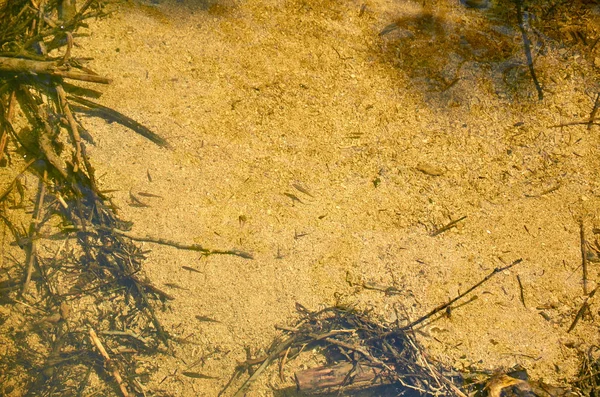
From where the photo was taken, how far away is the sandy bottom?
6.69 feet

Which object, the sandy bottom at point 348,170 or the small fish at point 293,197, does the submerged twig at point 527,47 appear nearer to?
the sandy bottom at point 348,170

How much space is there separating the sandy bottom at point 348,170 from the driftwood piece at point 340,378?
6cm

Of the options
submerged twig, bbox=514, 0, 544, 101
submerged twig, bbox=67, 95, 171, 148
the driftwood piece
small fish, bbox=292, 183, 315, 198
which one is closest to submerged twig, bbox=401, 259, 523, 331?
the driftwood piece

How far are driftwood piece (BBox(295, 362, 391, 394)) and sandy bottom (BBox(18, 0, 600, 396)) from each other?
6cm

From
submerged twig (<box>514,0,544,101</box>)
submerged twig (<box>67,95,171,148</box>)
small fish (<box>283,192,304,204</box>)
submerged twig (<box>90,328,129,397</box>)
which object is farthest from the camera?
submerged twig (<box>514,0,544,101</box>)

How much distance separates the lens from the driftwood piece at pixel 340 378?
1927 mm

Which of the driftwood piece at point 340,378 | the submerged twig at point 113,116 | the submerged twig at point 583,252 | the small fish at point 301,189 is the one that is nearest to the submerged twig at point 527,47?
the submerged twig at point 583,252

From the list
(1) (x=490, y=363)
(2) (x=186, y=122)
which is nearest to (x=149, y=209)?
(2) (x=186, y=122)

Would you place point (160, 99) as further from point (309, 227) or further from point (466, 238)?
point (466, 238)

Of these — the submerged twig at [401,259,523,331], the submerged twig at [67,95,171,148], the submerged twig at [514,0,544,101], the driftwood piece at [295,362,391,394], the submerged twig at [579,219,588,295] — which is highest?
the submerged twig at [514,0,544,101]

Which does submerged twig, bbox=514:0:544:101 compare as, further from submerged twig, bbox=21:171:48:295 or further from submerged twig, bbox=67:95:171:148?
submerged twig, bbox=21:171:48:295

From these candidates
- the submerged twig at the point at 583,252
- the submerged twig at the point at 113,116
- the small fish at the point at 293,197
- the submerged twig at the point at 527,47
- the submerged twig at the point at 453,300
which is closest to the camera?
the submerged twig at the point at 453,300

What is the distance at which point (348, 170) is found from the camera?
91.0 inches

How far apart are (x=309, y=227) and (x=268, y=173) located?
330 mm
